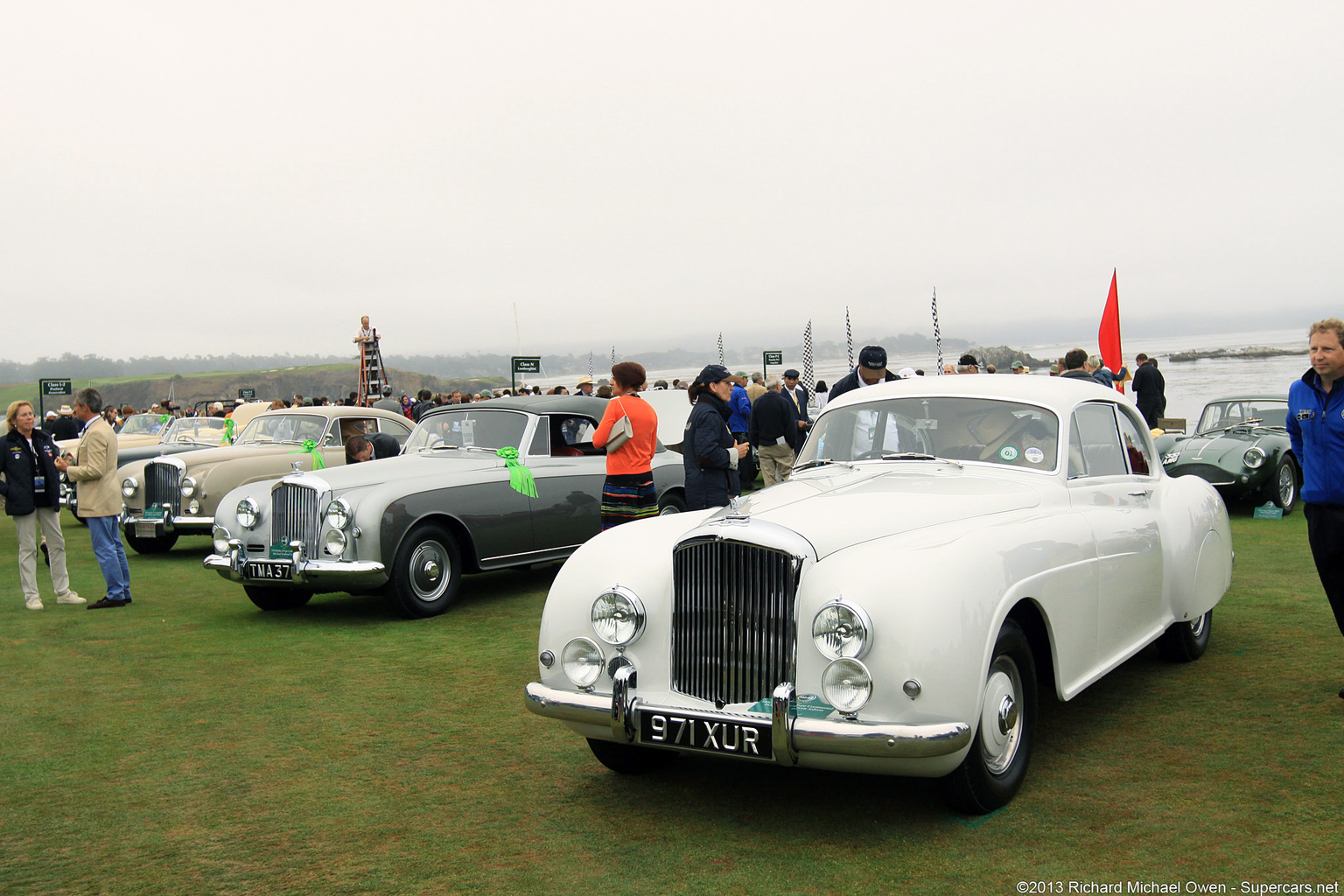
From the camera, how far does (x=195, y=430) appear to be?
16953mm

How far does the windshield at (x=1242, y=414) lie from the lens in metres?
13.7

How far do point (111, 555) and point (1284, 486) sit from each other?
13.2 m

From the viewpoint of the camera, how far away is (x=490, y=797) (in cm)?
421

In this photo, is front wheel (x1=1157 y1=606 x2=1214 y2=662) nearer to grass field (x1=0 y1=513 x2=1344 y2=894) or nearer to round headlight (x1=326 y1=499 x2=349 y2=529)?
grass field (x1=0 y1=513 x2=1344 y2=894)

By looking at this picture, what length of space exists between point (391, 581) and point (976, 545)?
5.36m

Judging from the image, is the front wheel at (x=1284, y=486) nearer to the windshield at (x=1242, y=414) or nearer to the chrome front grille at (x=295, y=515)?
the windshield at (x=1242, y=414)

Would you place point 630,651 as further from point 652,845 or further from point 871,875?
point 871,875

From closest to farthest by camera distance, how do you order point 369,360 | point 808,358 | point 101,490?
1. point 101,490
2. point 808,358
3. point 369,360

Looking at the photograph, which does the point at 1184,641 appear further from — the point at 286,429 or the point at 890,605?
the point at 286,429

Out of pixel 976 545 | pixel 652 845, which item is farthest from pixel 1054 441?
pixel 652 845

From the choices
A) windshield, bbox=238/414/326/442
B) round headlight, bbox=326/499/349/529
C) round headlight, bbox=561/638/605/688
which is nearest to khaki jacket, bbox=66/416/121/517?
round headlight, bbox=326/499/349/529

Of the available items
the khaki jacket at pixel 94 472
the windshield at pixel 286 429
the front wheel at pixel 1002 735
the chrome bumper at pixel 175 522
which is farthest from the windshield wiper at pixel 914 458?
the windshield at pixel 286 429

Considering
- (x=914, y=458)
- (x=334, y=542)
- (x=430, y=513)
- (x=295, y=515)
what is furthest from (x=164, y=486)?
(x=914, y=458)

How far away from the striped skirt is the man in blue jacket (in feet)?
13.5
